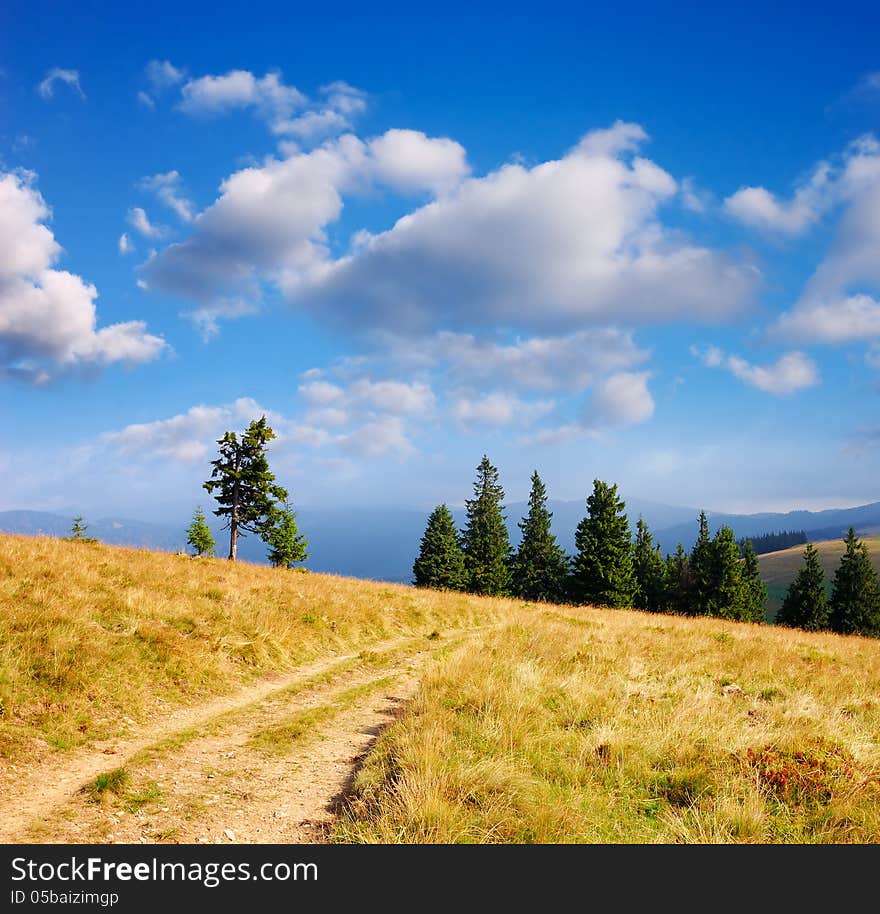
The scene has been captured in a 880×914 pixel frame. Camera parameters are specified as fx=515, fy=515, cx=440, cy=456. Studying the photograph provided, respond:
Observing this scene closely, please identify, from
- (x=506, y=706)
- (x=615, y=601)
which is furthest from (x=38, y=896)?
(x=615, y=601)

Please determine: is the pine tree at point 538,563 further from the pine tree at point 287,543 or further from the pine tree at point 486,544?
the pine tree at point 287,543

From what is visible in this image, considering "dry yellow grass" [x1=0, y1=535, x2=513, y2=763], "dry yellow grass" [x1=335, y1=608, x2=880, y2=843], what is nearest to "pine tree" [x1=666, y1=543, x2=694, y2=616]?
"dry yellow grass" [x1=0, y1=535, x2=513, y2=763]

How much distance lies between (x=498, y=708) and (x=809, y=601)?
8479 centimetres

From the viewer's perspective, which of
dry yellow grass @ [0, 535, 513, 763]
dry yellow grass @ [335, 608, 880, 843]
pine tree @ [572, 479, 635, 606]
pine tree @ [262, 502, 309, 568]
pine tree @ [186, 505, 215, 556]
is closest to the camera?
dry yellow grass @ [335, 608, 880, 843]

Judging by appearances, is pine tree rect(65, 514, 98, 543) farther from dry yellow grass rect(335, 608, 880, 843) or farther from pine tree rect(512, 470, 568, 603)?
pine tree rect(512, 470, 568, 603)

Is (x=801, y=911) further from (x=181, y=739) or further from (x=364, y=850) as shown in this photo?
(x=181, y=739)

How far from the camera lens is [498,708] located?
950 centimetres

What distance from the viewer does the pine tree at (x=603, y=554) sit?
55375mm

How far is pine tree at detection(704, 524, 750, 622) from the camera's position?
64.7 metres

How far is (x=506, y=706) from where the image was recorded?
9.51m

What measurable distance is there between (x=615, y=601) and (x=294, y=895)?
54.6m

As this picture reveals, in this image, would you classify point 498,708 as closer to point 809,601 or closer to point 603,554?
point 603,554

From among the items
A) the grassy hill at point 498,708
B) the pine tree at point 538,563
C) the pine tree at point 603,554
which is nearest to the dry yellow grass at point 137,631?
the grassy hill at point 498,708

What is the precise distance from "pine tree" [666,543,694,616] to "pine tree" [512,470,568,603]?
1465 centimetres
